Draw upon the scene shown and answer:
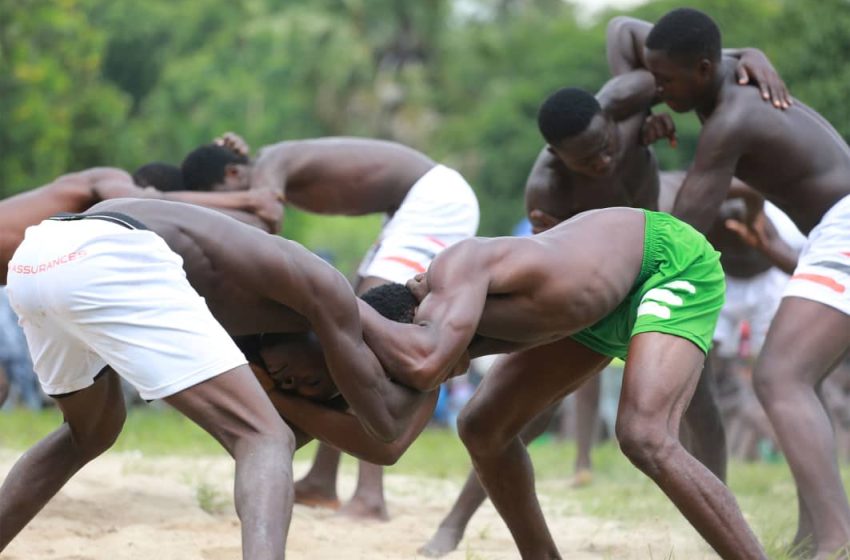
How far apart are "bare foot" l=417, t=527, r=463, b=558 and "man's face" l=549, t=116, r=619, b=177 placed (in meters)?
1.71

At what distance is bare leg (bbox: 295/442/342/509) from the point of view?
632cm

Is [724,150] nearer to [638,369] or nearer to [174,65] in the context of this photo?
[638,369]

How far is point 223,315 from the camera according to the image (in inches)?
158

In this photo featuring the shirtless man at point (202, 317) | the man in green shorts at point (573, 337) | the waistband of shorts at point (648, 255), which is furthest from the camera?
the waistband of shorts at point (648, 255)

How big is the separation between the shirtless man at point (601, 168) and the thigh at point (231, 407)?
186 centimetres

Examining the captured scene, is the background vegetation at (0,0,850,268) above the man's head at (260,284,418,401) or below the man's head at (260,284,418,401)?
below

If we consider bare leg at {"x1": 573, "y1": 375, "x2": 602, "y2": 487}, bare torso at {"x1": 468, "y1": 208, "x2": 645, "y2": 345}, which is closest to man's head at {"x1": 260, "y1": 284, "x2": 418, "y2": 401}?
bare torso at {"x1": 468, "y1": 208, "x2": 645, "y2": 345}

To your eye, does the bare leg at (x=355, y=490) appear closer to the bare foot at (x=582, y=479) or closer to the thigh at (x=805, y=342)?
the thigh at (x=805, y=342)

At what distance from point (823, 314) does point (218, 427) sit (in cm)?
247

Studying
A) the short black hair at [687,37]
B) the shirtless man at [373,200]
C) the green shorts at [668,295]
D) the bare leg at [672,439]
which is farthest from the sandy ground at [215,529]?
the short black hair at [687,37]

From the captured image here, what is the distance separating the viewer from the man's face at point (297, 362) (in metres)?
4.14

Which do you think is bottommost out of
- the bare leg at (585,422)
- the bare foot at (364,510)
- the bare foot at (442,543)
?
the bare leg at (585,422)

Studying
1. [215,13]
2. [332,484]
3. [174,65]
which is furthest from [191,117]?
[332,484]

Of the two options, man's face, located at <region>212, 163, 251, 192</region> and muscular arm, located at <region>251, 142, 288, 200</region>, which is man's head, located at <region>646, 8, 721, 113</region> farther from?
man's face, located at <region>212, 163, 251, 192</region>
